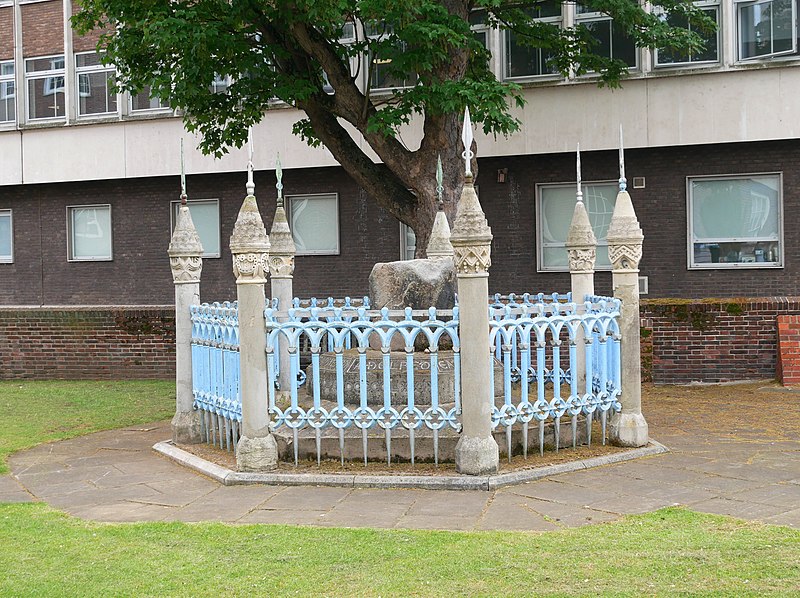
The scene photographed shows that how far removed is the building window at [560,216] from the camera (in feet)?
63.1

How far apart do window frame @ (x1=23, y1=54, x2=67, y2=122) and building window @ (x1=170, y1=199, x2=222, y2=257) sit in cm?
390

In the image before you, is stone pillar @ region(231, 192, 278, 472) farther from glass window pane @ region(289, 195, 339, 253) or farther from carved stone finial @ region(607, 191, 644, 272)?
glass window pane @ region(289, 195, 339, 253)

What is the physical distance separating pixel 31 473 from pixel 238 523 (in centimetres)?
328

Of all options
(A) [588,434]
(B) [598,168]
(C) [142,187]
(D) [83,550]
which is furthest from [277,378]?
(C) [142,187]

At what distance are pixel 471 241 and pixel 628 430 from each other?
2.67 metres

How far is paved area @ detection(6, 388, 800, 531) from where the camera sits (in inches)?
273

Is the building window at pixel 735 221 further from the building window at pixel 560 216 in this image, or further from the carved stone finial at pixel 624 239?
the carved stone finial at pixel 624 239

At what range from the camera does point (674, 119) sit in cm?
1812

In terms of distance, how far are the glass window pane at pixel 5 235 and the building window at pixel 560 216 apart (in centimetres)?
1310

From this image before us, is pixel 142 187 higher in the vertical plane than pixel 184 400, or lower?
higher

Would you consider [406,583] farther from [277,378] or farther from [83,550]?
[277,378]

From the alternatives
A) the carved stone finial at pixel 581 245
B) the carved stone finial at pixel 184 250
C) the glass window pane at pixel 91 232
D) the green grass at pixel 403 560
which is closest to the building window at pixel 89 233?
the glass window pane at pixel 91 232

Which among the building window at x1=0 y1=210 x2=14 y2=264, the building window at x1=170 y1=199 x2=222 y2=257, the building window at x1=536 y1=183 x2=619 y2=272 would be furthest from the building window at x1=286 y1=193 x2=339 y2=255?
the building window at x1=0 y1=210 x2=14 y2=264

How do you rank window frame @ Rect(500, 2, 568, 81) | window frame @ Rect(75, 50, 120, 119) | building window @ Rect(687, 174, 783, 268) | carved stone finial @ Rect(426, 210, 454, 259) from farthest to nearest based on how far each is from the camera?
window frame @ Rect(75, 50, 120, 119) → window frame @ Rect(500, 2, 568, 81) → building window @ Rect(687, 174, 783, 268) → carved stone finial @ Rect(426, 210, 454, 259)
